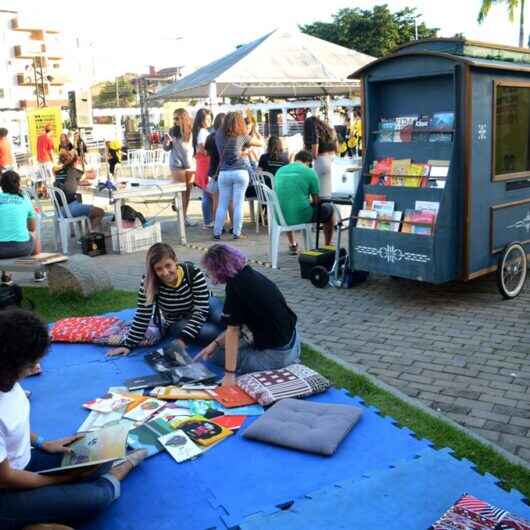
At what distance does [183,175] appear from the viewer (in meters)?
11.0

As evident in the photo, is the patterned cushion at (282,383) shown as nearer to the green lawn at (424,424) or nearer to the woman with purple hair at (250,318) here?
the woman with purple hair at (250,318)

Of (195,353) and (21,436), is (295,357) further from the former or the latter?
(21,436)

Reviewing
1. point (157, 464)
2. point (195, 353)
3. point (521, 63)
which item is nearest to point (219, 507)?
point (157, 464)

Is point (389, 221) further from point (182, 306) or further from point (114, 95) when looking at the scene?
point (114, 95)

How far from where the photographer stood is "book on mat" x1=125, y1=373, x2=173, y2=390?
467 centimetres

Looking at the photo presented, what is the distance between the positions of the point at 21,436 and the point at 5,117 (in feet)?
87.9

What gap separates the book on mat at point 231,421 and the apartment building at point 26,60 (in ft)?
186

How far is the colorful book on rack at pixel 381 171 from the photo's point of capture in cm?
659

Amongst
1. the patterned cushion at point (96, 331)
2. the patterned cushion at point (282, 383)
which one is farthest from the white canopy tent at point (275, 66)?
the patterned cushion at point (282, 383)

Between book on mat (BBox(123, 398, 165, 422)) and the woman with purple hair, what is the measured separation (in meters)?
0.50

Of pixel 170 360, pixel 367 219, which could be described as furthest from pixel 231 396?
pixel 367 219

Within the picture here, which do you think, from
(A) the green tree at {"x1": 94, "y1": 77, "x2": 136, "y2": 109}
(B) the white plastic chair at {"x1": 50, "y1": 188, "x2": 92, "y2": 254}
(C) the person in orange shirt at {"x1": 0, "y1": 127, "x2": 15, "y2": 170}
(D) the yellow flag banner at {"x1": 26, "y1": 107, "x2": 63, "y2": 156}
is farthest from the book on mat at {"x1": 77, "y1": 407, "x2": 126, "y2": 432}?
(A) the green tree at {"x1": 94, "y1": 77, "x2": 136, "y2": 109}

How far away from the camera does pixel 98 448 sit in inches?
130

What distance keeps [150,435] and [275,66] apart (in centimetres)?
1080
